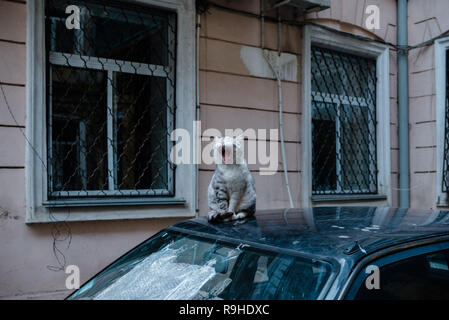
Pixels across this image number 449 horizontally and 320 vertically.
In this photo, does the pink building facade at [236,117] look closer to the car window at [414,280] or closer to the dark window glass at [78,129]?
the dark window glass at [78,129]

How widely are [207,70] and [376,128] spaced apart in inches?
113

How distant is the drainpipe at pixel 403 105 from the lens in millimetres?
6242

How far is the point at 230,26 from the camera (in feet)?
15.9

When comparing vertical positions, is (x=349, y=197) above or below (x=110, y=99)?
below

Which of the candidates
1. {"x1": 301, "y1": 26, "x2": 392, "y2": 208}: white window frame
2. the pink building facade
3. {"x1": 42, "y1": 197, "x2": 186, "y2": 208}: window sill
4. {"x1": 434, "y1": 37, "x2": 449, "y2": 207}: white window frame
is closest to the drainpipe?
the pink building facade

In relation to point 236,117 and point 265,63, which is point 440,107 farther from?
point 236,117

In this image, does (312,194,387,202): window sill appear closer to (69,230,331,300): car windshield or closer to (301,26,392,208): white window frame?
(301,26,392,208): white window frame

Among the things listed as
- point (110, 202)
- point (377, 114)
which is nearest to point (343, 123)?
point (377, 114)

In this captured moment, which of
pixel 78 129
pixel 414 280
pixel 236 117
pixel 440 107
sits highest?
pixel 440 107

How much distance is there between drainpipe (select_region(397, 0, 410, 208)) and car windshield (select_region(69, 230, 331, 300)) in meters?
4.84

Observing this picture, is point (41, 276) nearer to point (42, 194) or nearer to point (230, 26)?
point (42, 194)

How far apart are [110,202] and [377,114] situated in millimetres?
4081

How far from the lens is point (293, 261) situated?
172 centimetres
